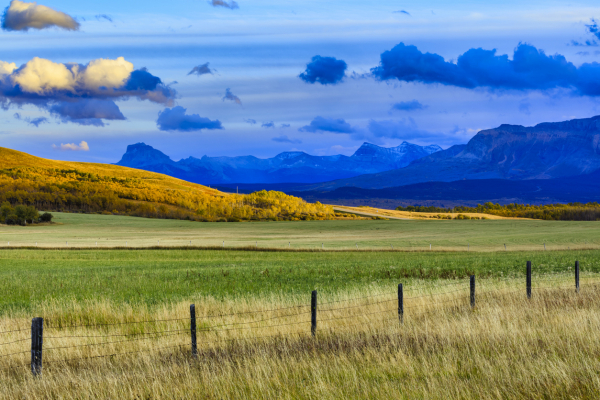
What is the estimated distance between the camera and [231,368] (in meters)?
8.77

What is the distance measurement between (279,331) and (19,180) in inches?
7100

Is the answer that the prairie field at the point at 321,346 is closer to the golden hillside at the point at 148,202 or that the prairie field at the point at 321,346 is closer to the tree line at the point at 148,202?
the tree line at the point at 148,202

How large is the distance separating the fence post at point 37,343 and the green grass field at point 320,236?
4660 cm

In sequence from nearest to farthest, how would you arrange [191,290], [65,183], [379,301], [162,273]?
[379,301]
[191,290]
[162,273]
[65,183]

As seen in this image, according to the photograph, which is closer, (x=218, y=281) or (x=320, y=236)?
(x=218, y=281)

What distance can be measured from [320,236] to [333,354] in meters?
68.3

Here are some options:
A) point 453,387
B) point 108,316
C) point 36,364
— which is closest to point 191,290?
point 108,316

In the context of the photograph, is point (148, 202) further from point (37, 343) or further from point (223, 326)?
point (37, 343)

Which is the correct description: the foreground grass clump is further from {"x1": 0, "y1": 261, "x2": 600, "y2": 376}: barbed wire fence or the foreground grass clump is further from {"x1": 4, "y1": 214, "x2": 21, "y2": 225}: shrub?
{"x1": 4, "y1": 214, "x2": 21, "y2": 225}: shrub

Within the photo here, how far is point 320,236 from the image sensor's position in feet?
253

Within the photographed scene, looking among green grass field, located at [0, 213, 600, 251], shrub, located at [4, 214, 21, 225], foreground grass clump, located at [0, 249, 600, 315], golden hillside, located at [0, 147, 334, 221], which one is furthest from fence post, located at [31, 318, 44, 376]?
golden hillside, located at [0, 147, 334, 221]

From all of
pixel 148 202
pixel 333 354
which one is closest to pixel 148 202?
pixel 148 202

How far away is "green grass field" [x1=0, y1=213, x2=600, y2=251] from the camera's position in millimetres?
57656

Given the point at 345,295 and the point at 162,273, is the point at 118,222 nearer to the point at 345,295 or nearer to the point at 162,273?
the point at 162,273
